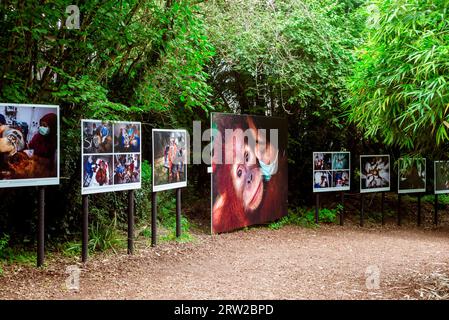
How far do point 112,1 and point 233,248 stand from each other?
14.2 feet

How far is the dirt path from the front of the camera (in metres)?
5.14

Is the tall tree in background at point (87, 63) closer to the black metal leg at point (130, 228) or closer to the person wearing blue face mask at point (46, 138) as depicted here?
the person wearing blue face mask at point (46, 138)

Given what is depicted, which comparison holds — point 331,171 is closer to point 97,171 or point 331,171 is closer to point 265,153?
point 265,153

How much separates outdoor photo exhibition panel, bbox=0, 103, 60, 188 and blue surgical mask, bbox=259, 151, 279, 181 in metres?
5.24

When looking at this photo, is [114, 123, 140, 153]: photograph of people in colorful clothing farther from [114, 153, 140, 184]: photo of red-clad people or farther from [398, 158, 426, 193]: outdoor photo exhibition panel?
[398, 158, 426, 193]: outdoor photo exhibition panel

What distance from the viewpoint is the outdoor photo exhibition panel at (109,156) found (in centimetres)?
Answer: 627

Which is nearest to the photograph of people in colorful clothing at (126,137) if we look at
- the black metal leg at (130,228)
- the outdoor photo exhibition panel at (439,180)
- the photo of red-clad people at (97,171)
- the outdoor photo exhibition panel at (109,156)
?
the outdoor photo exhibition panel at (109,156)

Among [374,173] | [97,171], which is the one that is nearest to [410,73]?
[97,171]

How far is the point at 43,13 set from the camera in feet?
18.4

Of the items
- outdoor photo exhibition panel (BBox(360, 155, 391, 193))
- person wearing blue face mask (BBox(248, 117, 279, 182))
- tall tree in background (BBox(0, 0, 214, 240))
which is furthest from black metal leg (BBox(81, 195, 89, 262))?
outdoor photo exhibition panel (BBox(360, 155, 391, 193))

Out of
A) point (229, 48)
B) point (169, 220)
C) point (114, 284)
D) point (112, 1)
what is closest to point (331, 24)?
point (229, 48)

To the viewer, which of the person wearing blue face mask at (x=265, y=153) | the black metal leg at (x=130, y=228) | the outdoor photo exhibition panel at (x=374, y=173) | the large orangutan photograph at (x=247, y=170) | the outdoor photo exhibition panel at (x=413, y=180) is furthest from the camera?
the outdoor photo exhibition panel at (x=413, y=180)

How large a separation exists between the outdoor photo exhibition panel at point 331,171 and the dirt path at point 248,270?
172 cm

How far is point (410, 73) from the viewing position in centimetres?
547
